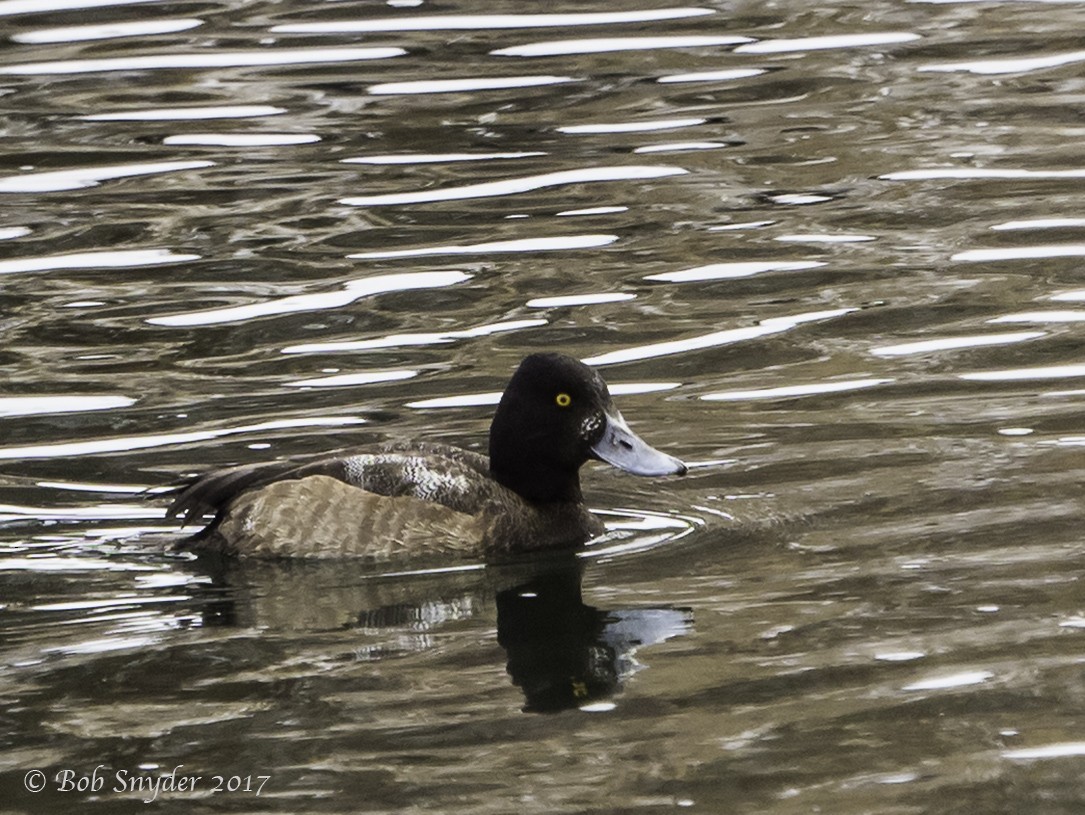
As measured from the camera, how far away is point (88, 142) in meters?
16.2

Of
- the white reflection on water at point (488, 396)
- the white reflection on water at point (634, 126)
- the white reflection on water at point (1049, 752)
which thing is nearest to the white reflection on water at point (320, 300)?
the white reflection on water at point (488, 396)

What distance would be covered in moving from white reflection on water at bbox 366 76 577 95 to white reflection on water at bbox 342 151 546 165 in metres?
1.92

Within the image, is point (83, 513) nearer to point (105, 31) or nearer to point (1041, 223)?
point (1041, 223)

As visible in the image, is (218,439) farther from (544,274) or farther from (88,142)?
(88,142)

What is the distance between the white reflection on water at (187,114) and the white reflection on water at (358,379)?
696 cm

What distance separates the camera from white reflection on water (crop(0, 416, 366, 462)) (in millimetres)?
9359

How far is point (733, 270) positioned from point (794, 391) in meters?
2.34

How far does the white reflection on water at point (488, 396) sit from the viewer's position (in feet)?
32.7

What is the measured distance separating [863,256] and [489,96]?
5585 mm

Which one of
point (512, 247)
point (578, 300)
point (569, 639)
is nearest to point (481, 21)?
point (512, 247)

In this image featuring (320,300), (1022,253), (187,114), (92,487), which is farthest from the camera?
(187,114)

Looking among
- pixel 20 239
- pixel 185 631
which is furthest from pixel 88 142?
pixel 185 631

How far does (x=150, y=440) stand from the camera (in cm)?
949

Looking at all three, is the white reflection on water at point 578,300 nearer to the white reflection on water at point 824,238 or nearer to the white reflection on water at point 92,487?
the white reflection on water at point 824,238
